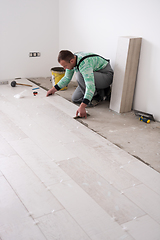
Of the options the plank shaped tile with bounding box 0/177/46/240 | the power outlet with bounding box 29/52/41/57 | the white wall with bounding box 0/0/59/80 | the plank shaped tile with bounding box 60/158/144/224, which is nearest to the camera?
the plank shaped tile with bounding box 0/177/46/240

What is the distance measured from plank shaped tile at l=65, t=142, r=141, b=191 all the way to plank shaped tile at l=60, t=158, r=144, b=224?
5 centimetres

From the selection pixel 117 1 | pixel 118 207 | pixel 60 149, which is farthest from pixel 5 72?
pixel 118 207

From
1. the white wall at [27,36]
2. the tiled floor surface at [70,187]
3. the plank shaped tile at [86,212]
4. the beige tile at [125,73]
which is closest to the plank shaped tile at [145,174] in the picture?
the tiled floor surface at [70,187]

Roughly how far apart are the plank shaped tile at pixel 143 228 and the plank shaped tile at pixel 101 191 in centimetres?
4

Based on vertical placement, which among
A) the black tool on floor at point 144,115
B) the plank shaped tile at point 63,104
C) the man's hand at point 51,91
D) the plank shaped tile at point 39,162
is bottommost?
the plank shaped tile at point 39,162

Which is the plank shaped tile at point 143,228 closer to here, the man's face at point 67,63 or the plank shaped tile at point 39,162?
the plank shaped tile at point 39,162

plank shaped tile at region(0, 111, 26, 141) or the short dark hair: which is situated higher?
the short dark hair

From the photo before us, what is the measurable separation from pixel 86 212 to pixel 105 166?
55cm

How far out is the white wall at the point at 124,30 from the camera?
2.81 m

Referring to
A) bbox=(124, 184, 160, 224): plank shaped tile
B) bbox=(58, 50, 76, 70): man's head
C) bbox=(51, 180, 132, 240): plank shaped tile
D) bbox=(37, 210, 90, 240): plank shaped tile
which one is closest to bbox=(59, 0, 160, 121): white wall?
bbox=(58, 50, 76, 70): man's head

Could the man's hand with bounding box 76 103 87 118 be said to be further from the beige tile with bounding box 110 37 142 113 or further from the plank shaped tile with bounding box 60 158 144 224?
the plank shaped tile with bounding box 60 158 144 224

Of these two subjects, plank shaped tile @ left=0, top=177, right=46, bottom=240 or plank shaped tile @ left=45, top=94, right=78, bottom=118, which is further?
plank shaped tile @ left=45, top=94, right=78, bottom=118

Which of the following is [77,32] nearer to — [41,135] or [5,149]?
[41,135]

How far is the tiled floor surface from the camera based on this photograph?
4.53ft
